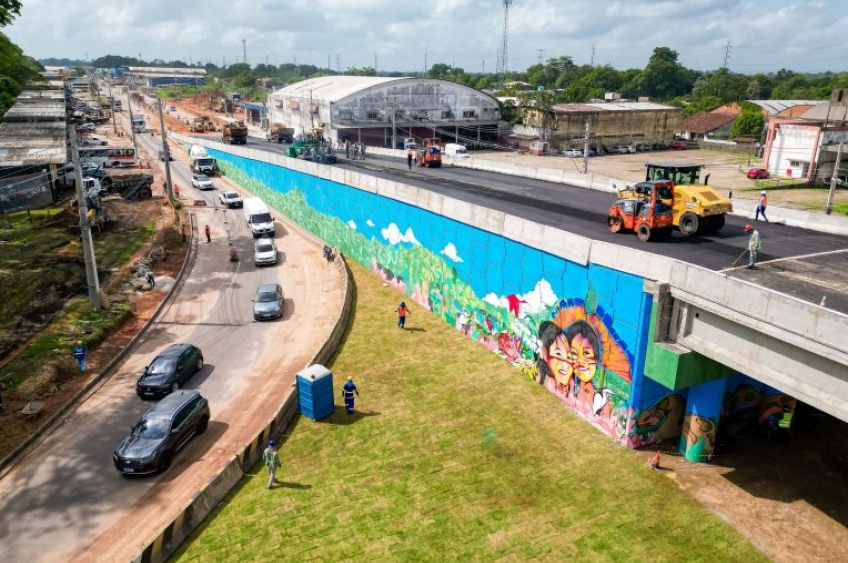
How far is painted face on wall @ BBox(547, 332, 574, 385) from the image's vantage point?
21891 millimetres

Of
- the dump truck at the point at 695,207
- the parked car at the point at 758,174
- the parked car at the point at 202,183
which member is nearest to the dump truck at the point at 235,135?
the parked car at the point at 202,183

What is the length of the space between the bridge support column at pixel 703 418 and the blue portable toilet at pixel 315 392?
42.9 ft

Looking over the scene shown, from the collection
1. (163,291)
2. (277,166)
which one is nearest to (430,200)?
(163,291)

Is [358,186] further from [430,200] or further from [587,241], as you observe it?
[587,241]

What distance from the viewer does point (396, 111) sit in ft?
313

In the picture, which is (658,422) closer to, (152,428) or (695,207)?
(695,207)

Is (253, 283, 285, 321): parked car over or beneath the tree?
beneath

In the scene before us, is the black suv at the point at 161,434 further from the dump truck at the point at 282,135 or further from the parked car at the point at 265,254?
the dump truck at the point at 282,135

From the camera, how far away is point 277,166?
5653cm

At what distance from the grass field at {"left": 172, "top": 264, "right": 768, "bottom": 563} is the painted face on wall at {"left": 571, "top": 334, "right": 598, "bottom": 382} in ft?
5.89

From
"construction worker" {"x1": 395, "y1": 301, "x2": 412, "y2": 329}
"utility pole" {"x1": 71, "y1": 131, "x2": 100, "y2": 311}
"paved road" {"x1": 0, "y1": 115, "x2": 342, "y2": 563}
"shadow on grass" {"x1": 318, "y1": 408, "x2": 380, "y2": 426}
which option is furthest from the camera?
"utility pole" {"x1": 71, "y1": 131, "x2": 100, "y2": 311}

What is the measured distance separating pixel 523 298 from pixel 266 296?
16.1 meters

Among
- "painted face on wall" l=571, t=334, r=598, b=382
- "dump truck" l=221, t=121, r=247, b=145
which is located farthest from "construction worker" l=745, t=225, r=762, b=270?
"dump truck" l=221, t=121, r=247, b=145

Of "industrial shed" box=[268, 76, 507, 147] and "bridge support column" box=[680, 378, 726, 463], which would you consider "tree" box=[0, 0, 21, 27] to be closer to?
"bridge support column" box=[680, 378, 726, 463]
